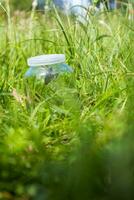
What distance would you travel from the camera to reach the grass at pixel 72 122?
685mm

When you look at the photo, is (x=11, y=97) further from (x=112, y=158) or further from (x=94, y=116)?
(x=112, y=158)

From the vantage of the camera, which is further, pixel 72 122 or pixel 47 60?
pixel 47 60

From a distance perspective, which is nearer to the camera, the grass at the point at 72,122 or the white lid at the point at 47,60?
the grass at the point at 72,122

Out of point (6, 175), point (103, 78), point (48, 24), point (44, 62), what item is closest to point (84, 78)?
point (103, 78)

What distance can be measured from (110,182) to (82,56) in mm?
1243

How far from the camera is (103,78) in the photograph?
171 centimetres

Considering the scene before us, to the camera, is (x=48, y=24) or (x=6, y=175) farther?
(x=48, y=24)

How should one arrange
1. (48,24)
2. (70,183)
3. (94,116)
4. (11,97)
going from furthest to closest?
(48,24), (11,97), (94,116), (70,183)

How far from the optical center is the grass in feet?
2.25

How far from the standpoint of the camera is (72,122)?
1177 mm

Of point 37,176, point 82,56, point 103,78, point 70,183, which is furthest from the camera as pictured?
point 82,56

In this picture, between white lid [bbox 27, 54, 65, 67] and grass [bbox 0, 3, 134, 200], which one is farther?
white lid [bbox 27, 54, 65, 67]

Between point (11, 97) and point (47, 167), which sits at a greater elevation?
point (47, 167)

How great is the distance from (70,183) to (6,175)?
16 cm
